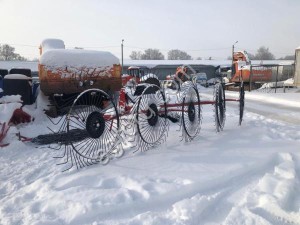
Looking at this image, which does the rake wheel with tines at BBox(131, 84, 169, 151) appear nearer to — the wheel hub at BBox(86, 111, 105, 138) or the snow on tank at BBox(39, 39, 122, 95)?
the wheel hub at BBox(86, 111, 105, 138)

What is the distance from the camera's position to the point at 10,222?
3068mm

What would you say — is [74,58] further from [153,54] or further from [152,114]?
[153,54]

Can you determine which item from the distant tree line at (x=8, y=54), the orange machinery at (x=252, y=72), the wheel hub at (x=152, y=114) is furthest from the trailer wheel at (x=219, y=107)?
the distant tree line at (x=8, y=54)

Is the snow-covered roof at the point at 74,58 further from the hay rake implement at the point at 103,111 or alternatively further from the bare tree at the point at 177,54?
the bare tree at the point at 177,54

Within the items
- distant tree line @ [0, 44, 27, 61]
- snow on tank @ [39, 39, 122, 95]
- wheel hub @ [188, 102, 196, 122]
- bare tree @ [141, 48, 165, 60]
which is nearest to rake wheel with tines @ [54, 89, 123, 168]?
wheel hub @ [188, 102, 196, 122]

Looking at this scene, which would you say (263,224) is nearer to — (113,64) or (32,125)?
(32,125)

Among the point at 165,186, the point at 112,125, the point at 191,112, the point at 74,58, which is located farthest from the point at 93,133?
the point at 74,58

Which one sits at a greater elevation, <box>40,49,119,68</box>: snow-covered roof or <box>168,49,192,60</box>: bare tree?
<box>168,49,192,60</box>: bare tree

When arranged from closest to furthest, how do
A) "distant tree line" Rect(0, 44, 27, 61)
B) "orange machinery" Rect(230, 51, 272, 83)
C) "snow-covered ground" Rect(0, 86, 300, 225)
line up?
"snow-covered ground" Rect(0, 86, 300, 225), "orange machinery" Rect(230, 51, 272, 83), "distant tree line" Rect(0, 44, 27, 61)

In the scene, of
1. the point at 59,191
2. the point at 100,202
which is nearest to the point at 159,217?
the point at 100,202

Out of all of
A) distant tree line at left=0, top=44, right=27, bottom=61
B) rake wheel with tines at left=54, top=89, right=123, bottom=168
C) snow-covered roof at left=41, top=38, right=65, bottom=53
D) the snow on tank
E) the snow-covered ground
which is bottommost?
the snow-covered ground

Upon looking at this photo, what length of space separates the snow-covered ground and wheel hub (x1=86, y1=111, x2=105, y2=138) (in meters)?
0.49

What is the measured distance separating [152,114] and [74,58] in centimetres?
301

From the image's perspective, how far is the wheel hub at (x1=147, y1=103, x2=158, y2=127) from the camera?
5.59 meters
